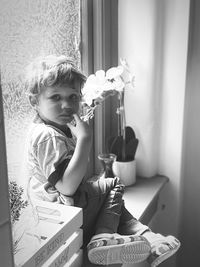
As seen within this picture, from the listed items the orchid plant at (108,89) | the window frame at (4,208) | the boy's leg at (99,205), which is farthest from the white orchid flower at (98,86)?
the window frame at (4,208)

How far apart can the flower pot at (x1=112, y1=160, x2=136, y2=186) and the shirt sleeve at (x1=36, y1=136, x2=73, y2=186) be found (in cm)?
46

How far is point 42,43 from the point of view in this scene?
982 mm

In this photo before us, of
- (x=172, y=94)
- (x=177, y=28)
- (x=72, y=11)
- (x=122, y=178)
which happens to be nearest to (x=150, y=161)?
(x=122, y=178)

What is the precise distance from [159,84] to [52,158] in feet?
2.15

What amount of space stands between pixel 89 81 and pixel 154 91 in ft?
1.12

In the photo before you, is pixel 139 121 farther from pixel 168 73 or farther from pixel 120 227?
pixel 120 227

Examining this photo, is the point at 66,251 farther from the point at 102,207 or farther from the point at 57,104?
the point at 57,104

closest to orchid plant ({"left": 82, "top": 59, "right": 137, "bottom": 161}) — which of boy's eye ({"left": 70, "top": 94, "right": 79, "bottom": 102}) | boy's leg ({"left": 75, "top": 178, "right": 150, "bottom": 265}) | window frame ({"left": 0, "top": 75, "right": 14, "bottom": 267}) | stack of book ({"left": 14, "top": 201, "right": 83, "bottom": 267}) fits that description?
boy's eye ({"left": 70, "top": 94, "right": 79, "bottom": 102})

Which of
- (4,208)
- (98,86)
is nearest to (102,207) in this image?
(98,86)

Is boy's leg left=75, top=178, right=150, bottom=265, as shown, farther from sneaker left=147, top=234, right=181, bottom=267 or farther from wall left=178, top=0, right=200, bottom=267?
wall left=178, top=0, right=200, bottom=267

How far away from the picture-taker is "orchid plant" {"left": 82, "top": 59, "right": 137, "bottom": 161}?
3.59 ft

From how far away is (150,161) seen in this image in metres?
1.42

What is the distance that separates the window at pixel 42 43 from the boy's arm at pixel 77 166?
0.13m

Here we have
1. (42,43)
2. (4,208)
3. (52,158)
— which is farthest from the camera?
(42,43)
